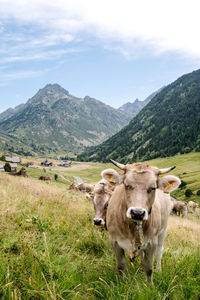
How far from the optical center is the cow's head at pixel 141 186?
12.3ft

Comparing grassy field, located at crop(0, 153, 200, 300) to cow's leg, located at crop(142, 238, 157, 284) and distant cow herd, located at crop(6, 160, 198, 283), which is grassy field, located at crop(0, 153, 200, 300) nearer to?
cow's leg, located at crop(142, 238, 157, 284)

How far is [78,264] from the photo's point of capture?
4.54 m

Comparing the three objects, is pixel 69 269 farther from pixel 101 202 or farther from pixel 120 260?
pixel 101 202

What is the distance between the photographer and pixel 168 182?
4.58 metres

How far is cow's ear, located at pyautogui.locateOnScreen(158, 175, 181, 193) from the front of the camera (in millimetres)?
4512

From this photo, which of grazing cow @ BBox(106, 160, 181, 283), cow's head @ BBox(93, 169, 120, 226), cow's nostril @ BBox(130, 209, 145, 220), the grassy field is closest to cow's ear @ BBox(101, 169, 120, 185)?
grazing cow @ BBox(106, 160, 181, 283)

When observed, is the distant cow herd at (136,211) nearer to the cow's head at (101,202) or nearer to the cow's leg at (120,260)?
the cow's leg at (120,260)

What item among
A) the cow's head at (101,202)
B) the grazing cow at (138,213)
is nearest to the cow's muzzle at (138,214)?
the grazing cow at (138,213)

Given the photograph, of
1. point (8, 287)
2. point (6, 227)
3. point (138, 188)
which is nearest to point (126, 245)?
point (138, 188)

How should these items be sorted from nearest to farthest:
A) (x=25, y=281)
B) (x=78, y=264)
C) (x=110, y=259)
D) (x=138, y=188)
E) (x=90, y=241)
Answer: (x=25, y=281) < (x=138, y=188) < (x=78, y=264) < (x=110, y=259) < (x=90, y=241)

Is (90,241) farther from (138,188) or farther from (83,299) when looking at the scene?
(138,188)

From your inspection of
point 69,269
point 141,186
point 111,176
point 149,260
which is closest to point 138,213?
point 141,186

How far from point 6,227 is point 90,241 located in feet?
7.57

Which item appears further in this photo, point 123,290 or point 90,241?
point 90,241
